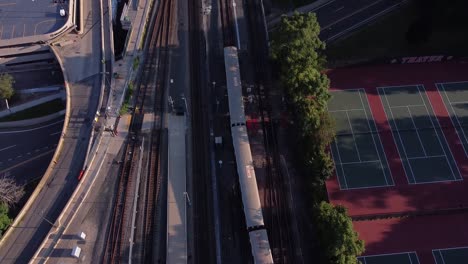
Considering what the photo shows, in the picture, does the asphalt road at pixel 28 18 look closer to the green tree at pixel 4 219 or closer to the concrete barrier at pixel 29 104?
the concrete barrier at pixel 29 104

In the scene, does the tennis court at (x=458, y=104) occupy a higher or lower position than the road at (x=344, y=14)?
lower

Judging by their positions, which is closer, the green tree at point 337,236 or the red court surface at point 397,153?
the green tree at point 337,236

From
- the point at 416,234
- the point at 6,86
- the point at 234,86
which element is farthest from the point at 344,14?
the point at 6,86

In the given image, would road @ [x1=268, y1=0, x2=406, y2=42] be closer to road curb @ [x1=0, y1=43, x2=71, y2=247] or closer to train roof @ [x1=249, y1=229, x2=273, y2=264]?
road curb @ [x1=0, y1=43, x2=71, y2=247]

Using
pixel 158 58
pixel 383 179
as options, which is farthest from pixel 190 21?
pixel 383 179

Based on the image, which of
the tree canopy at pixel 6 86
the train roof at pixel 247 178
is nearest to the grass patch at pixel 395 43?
the train roof at pixel 247 178

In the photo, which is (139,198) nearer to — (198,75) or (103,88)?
(103,88)
